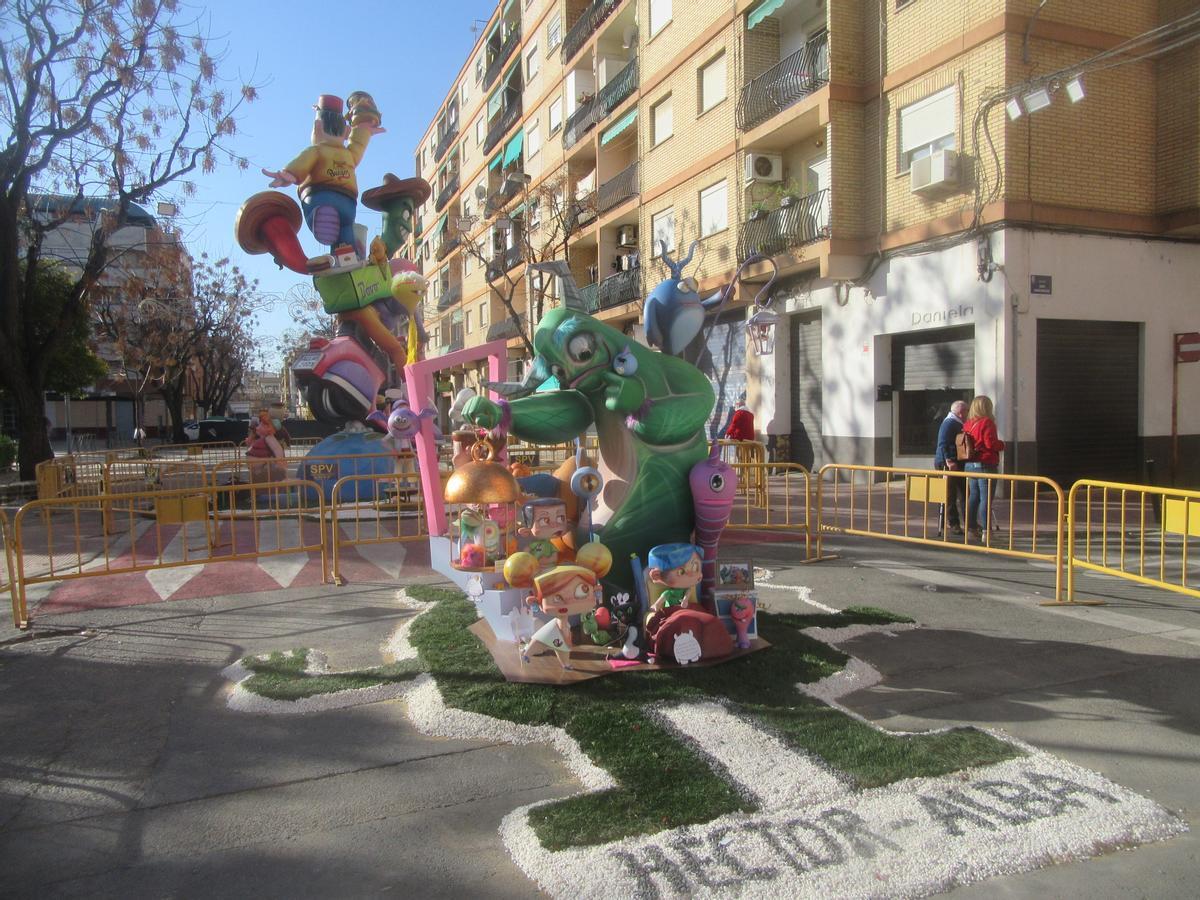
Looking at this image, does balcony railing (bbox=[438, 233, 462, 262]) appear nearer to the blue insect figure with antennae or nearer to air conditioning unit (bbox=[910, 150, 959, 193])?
air conditioning unit (bbox=[910, 150, 959, 193])

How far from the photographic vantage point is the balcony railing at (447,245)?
40.3 meters

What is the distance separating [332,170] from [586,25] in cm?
1450

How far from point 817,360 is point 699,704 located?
13762mm

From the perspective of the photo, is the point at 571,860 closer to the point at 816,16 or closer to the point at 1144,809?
the point at 1144,809

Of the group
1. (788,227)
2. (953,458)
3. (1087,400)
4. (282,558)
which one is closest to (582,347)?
(282,558)

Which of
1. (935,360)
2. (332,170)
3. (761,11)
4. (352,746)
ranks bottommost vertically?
(352,746)

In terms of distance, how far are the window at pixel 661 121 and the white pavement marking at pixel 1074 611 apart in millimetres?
16253

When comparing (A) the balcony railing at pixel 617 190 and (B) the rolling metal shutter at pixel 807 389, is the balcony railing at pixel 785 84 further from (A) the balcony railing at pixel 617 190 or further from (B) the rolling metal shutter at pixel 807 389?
(A) the balcony railing at pixel 617 190

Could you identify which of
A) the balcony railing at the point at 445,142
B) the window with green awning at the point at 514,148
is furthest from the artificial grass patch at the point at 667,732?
the balcony railing at the point at 445,142

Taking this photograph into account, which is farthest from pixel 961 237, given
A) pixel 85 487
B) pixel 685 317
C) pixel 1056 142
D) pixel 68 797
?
pixel 85 487

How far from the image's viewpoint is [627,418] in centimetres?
512

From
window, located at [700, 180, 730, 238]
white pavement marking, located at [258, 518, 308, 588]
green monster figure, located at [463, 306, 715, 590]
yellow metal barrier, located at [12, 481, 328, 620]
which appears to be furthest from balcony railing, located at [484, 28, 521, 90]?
green monster figure, located at [463, 306, 715, 590]

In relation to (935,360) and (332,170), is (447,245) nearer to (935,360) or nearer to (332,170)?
(332,170)

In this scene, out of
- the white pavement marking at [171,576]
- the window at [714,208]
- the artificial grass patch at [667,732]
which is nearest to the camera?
the artificial grass patch at [667,732]
